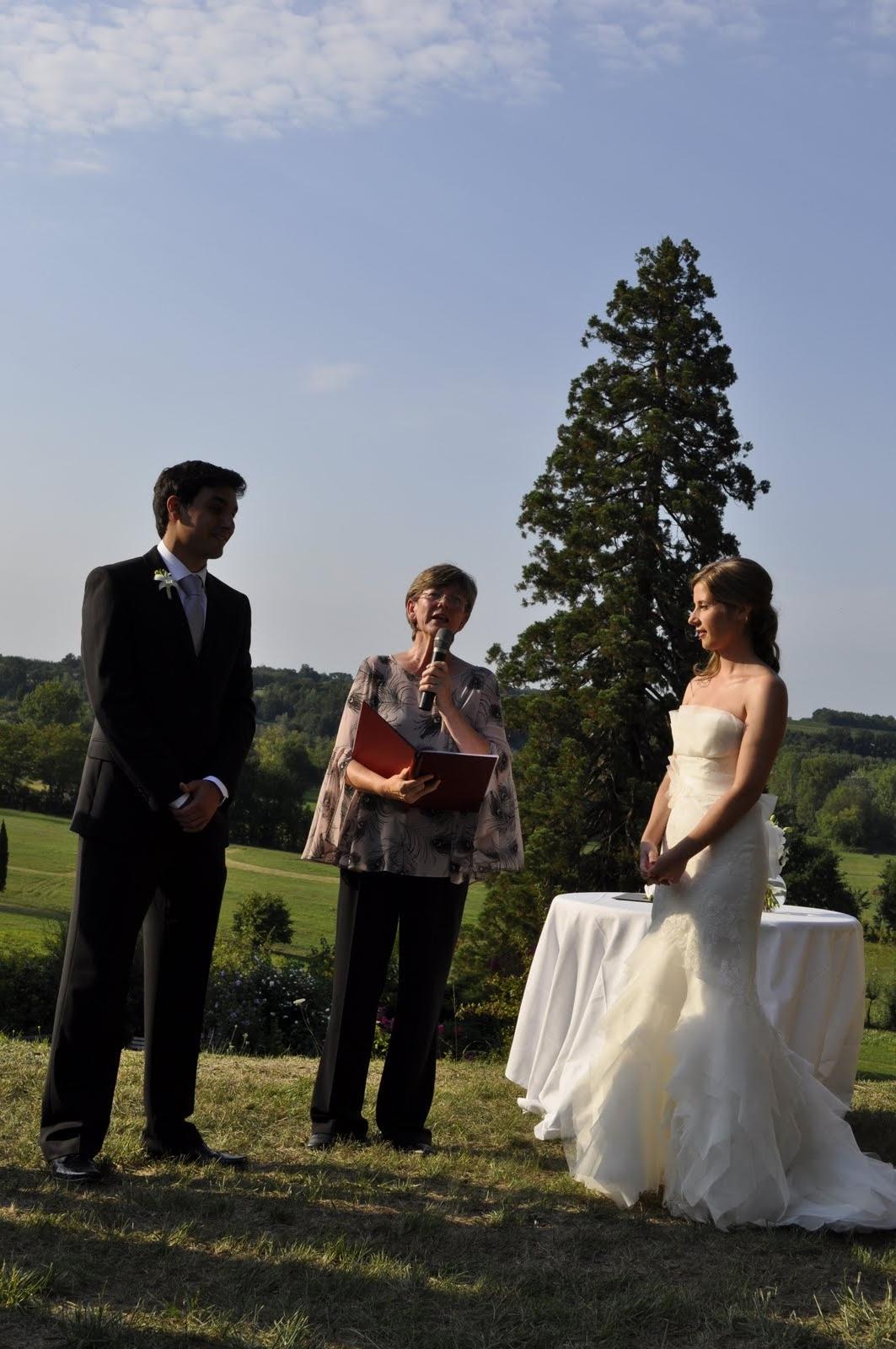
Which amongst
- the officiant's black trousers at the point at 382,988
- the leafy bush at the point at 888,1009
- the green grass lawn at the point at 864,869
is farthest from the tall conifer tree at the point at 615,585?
the green grass lawn at the point at 864,869

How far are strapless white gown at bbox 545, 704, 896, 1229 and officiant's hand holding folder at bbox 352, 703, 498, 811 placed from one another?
813 mm

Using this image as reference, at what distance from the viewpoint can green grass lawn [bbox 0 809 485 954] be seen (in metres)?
39.0

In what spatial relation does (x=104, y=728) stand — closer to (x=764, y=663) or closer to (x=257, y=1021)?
(x=764, y=663)

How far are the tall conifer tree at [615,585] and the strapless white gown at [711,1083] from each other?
12667 mm

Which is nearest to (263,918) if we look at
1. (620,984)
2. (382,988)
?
(620,984)

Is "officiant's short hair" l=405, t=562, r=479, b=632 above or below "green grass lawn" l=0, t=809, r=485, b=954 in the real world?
above

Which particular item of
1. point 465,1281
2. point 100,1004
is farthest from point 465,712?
point 465,1281

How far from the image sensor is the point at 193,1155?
4.65 m

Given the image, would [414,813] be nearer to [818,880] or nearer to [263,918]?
[263,918]

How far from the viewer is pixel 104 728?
441 cm

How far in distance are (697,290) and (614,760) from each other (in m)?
7.96

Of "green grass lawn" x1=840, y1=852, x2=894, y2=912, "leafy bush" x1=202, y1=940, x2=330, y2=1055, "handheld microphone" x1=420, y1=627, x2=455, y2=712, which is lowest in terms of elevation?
"leafy bush" x1=202, y1=940, x2=330, y2=1055

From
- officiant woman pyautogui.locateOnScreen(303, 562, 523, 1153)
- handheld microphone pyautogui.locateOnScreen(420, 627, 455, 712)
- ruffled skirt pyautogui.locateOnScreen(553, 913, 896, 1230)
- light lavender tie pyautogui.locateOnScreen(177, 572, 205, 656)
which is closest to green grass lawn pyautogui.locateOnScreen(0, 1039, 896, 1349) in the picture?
ruffled skirt pyautogui.locateOnScreen(553, 913, 896, 1230)

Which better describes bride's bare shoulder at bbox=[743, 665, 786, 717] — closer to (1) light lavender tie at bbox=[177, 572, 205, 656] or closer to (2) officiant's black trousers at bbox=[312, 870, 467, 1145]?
(2) officiant's black trousers at bbox=[312, 870, 467, 1145]
